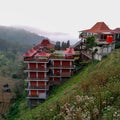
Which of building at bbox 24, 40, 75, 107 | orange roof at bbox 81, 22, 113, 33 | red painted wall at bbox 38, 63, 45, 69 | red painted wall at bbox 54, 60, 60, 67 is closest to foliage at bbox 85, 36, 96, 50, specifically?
building at bbox 24, 40, 75, 107

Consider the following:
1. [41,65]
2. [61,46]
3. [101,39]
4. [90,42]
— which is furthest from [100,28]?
[41,65]

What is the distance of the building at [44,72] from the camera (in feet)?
114

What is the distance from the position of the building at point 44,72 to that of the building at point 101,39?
3082 millimetres

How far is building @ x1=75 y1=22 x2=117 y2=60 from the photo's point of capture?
3716cm

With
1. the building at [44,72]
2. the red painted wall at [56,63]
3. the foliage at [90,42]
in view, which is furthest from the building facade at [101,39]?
the red painted wall at [56,63]

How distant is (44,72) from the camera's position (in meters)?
35.1

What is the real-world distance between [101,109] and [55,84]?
82.9ft

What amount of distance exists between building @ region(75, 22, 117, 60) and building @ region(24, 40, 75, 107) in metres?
3.08

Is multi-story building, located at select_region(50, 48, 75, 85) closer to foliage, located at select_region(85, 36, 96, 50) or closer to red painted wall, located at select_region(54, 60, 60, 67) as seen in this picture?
red painted wall, located at select_region(54, 60, 60, 67)

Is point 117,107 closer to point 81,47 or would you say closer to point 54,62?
point 54,62

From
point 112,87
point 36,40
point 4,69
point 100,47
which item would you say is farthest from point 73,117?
point 36,40

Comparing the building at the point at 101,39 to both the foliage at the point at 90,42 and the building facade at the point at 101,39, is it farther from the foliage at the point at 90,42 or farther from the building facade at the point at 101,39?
the foliage at the point at 90,42

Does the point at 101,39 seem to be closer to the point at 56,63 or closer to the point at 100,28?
the point at 100,28

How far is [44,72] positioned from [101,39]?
9466 mm
